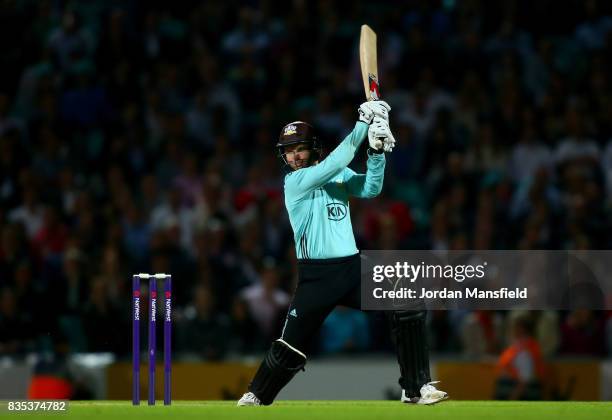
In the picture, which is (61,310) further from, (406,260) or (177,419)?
(177,419)

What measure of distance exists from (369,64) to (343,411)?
8.83 ft

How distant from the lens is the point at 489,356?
46.0ft

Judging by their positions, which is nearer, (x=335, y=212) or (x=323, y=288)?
(x=323, y=288)

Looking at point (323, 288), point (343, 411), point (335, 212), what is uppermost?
point (335, 212)

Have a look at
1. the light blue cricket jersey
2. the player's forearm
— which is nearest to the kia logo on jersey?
the light blue cricket jersey

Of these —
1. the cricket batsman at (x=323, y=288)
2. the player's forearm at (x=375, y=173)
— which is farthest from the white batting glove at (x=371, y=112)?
the player's forearm at (x=375, y=173)

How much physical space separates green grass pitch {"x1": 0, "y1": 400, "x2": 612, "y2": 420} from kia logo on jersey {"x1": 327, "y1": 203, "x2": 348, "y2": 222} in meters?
1.40

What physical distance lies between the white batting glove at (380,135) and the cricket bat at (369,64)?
0.43 m

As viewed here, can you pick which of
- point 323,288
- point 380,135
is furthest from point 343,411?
point 380,135

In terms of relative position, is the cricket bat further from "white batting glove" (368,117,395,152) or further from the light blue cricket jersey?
the light blue cricket jersey

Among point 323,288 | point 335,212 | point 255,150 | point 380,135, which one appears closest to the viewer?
point 380,135

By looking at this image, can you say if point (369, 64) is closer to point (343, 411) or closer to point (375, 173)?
point (375, 173)

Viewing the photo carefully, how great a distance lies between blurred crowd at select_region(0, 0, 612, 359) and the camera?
47.5ft

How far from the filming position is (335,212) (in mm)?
10188
